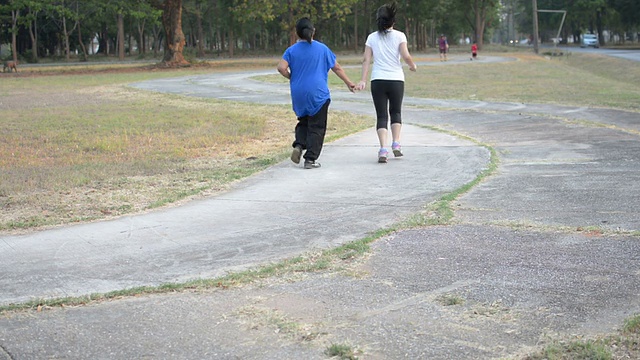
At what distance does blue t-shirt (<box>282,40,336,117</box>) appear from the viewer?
9219 mm

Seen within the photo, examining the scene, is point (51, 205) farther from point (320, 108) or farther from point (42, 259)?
point (320, 108)

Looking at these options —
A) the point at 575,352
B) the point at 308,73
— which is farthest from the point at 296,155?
the point at 575,352

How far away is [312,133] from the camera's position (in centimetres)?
923

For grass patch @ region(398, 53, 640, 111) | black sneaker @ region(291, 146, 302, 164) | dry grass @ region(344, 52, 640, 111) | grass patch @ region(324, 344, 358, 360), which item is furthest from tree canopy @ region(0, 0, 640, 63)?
grass patch @ region(324, 344, 358, 360)

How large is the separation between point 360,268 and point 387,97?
488 cm

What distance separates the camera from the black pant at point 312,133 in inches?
361

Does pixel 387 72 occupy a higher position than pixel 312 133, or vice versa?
pixel 387 72

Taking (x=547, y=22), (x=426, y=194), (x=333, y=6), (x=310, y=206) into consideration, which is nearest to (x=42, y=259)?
(x=310, y=206)

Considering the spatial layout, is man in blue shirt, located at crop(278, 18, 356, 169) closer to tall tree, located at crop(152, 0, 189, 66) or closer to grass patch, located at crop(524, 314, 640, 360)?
grass patch, located at crop(524, 314, 640, 360)

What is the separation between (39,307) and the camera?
443cm

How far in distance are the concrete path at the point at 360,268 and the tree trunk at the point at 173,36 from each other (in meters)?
36.8

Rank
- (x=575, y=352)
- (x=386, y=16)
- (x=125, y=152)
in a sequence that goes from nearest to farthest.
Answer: (x=575, y=352)
(x=386, y=16)
(x=125, y=152)

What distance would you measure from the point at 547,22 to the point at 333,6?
7500 cm

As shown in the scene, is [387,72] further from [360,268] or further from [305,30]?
[360,268]
